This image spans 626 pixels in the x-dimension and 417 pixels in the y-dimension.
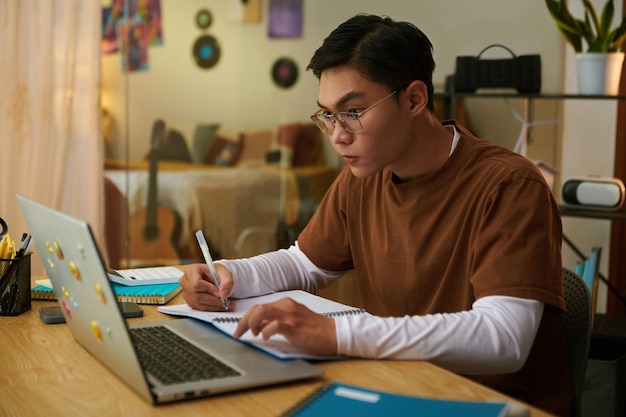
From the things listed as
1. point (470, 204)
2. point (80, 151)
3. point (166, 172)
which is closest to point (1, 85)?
point (80, 151)

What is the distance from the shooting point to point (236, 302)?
165 centimetres

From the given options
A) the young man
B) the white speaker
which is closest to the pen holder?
the young man

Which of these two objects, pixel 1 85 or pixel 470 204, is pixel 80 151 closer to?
pixel 1 85

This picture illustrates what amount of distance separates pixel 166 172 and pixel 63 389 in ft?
9.32

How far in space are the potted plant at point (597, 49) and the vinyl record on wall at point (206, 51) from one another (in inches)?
60.2

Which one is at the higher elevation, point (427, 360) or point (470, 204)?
point (470, 204)

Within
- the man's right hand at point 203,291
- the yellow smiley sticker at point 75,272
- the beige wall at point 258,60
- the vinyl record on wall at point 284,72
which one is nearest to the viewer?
the yellow smiley sticker at point 75,272

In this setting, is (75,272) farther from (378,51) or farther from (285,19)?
(285,19)

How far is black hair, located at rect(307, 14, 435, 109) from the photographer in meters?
1.64

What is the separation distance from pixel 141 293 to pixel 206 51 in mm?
2406

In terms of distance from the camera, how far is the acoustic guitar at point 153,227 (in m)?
3.96

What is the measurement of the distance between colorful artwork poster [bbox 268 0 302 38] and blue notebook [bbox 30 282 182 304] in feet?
7.77

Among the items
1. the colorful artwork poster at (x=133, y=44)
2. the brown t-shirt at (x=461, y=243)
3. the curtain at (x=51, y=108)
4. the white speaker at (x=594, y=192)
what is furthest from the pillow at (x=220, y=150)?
the brown t-shirt at (x=461, y=243)

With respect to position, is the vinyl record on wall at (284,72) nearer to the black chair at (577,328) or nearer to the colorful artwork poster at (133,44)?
the colorful artwork poster at (133,44)
